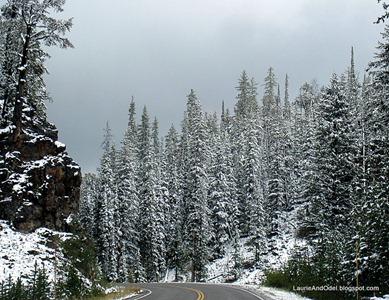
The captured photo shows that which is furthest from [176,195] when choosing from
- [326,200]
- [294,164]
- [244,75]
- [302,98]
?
[302,98]

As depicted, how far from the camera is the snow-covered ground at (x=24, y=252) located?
54.9 feet

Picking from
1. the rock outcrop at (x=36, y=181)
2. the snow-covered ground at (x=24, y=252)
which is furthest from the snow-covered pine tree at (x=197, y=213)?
the snow-covered ground at (x=24, y=252)

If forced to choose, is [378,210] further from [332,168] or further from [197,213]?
[197,213]

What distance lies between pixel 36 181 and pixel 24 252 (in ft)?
16.7

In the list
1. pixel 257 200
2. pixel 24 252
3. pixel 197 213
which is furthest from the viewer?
pixel 257 200

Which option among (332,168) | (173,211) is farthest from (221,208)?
(332,168)

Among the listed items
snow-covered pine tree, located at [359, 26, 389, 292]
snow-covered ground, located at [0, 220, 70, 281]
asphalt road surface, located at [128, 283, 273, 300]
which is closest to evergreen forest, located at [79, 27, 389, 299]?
snow-covered pine tree, located at [359, 26, 389, 292]

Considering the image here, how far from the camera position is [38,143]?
926 inches

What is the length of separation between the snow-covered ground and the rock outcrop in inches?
26.2

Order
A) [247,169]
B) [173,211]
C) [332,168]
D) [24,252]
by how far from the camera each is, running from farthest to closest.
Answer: [173,211] < [247,169] < [332,168] < [24,252]

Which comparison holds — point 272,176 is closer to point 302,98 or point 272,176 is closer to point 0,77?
point 0,77

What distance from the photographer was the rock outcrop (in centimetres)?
2097

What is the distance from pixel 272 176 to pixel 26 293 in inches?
1688

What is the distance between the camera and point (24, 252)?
18391 millimetres
